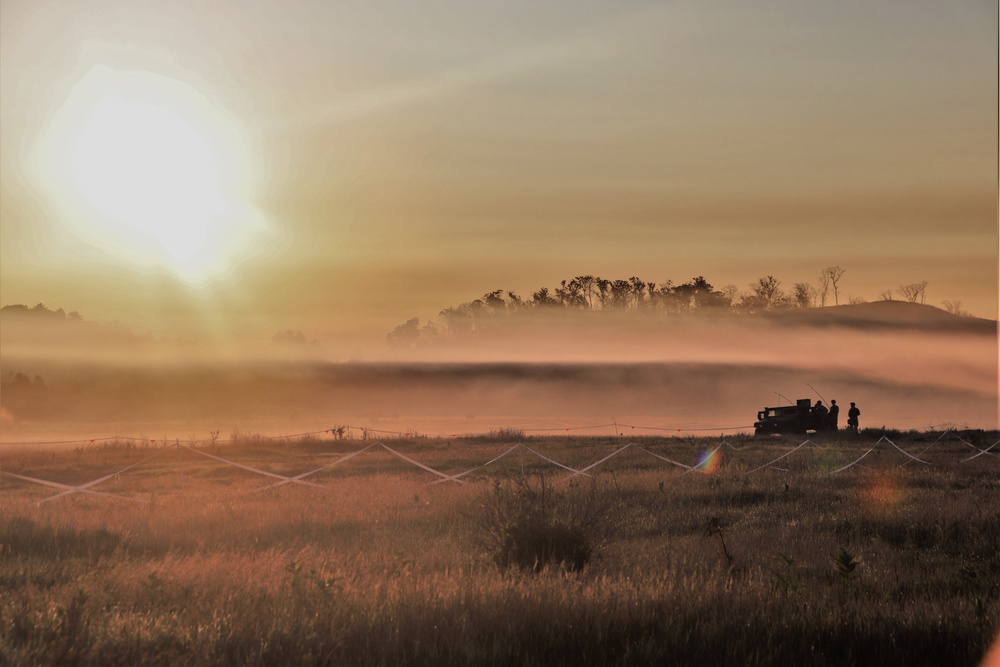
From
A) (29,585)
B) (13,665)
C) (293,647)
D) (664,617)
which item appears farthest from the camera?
(29,585)

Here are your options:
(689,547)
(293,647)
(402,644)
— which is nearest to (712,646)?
(402,644)

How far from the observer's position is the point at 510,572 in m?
11.0

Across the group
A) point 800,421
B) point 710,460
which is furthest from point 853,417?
point 710,460

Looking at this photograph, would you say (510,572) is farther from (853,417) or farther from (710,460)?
(853,417)

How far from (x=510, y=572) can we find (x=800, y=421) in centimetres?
4220

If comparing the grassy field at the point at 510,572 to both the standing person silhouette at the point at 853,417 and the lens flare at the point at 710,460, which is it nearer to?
the lens flare at the point at 710,460

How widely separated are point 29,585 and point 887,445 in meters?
36.8

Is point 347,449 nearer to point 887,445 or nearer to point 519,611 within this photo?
point 887,445

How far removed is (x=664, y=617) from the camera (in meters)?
8.23

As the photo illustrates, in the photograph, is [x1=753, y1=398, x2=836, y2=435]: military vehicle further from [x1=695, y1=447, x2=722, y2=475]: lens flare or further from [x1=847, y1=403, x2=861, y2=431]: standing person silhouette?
[x1=695, y1=447, x2=722, y2=475]: lens flare

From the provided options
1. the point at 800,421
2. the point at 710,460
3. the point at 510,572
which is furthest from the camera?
the point at 800,421

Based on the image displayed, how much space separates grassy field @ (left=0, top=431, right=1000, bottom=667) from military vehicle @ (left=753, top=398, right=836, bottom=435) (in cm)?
2365

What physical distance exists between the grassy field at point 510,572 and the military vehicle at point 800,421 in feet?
77.6

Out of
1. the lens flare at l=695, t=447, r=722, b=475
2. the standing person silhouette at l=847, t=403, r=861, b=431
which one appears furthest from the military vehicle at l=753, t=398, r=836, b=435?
the lens flare at l=695, t=447, r=722, b=475
